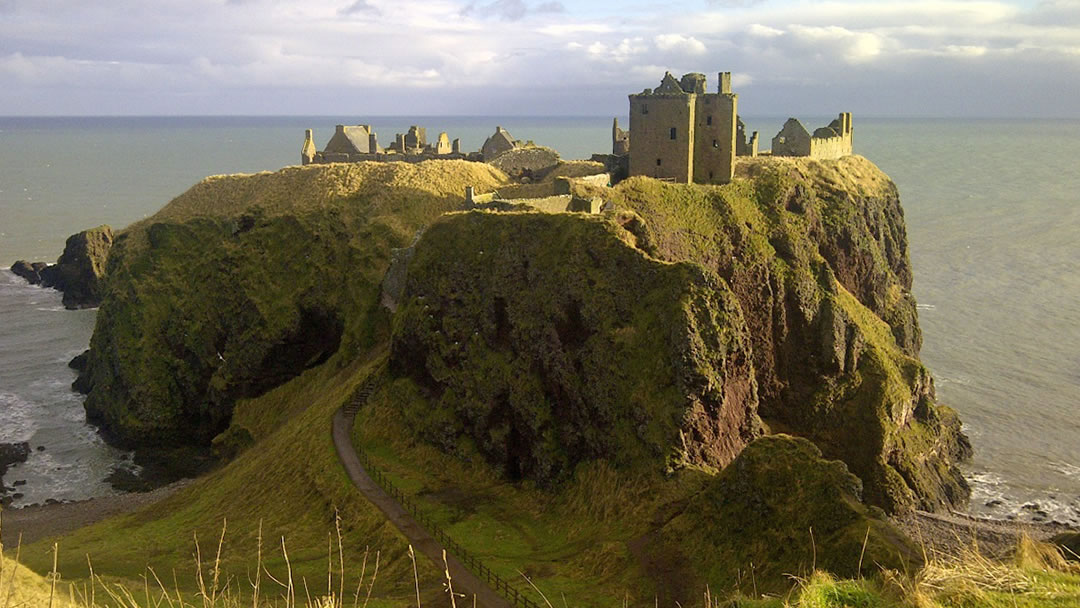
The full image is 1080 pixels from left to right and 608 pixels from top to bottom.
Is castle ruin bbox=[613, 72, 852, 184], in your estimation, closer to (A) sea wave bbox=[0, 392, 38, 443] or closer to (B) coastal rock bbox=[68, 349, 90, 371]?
(A) sea wave bbox=[0, 392, 38, 443]

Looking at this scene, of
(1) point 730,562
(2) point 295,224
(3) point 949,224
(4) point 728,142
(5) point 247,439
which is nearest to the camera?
(1) point 730,562

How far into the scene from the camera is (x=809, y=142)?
7112cm

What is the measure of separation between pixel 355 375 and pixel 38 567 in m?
19.1

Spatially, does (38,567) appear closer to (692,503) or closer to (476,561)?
(476,561)

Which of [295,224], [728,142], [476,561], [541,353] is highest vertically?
[728,142]

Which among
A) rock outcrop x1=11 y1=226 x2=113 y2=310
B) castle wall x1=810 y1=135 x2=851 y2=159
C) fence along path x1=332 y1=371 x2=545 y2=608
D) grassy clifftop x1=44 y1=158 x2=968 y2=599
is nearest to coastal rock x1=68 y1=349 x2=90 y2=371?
grassy clifftop x1=44 y1=158 x2=968 y2=599

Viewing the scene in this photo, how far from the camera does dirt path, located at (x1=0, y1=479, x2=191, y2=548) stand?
4488 cm

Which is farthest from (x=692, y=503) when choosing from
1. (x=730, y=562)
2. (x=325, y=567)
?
(x=325, y=567)

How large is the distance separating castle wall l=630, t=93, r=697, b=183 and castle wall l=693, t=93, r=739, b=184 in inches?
33.4

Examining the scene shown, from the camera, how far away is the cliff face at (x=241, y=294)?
6138cm

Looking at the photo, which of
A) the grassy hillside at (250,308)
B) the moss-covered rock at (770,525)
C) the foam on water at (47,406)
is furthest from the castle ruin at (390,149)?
the moss-covered rock at (770,525)

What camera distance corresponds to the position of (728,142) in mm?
60406

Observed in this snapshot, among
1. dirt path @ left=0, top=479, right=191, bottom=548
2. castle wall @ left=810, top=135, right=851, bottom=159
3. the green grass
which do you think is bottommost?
dirt path @ left=0, top=479, right=191, bottom=548

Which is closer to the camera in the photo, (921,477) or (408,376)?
(408,376)
